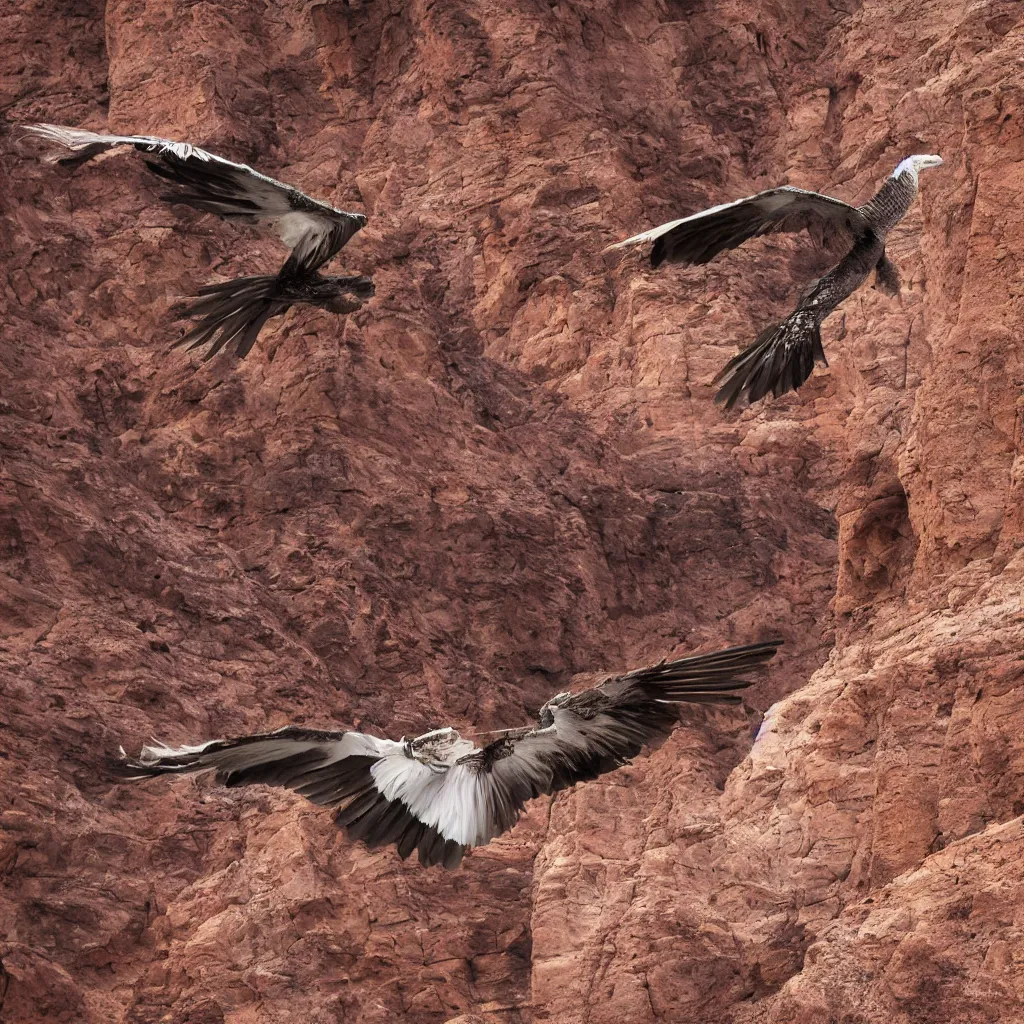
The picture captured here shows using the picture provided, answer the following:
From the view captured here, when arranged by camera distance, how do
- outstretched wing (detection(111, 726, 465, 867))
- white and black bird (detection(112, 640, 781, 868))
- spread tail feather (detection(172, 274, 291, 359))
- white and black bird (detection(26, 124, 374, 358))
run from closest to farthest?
outstretched wing (detection(111, 726, 465, 867)) < white and black bird (detection(112, 640, 781, 868)) < white and black bird (detection(26, 124, 374, 358)) < spread tail feather (detection(172, 274, 291, 359))

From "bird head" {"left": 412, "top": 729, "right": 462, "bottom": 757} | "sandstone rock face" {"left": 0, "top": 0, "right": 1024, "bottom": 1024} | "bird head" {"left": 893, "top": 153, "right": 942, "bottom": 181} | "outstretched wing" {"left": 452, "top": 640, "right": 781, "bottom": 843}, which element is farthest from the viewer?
"sandstone rock face" {"left": 0, "top": 0, "right": 1024, "bottom": 1024}

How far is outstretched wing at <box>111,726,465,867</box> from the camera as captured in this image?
17391 millimetres

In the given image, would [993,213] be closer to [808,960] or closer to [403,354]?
[808,960]

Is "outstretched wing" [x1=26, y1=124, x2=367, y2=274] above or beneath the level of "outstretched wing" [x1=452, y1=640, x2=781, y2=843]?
above

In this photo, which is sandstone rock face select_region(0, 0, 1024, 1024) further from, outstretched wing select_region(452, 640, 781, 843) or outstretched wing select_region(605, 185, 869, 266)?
outstretched wing select_region(605, 185, 869, 266)

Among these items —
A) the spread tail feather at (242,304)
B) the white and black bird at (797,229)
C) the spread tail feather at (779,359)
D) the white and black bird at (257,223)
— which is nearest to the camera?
the white and black bird at (797,229)

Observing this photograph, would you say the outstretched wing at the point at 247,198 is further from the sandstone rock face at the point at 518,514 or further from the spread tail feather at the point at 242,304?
the sandstone rock face at the point at 518,514

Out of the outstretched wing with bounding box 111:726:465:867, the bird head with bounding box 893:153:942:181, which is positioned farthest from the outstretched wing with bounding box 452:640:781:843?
the bird head with bounding box 893:153:942:181

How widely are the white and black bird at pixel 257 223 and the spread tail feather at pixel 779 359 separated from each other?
9.97 ft

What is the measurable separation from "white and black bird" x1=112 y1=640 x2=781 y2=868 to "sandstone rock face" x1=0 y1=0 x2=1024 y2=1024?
3.61 m

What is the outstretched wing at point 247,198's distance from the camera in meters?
19.6

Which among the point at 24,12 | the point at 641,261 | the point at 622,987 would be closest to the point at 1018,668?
the point at 622,987

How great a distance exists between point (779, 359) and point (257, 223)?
13.2 feet

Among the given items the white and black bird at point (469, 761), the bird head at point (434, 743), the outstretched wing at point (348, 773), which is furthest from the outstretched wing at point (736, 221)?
the outstretched wing at point (348, 773)
